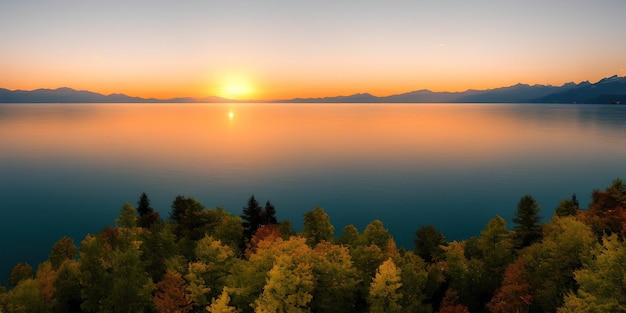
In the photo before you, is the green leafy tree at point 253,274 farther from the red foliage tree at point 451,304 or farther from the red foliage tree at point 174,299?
the red foliage tree at point 451,304

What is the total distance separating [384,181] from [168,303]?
373 ft

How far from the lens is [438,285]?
49.0 m

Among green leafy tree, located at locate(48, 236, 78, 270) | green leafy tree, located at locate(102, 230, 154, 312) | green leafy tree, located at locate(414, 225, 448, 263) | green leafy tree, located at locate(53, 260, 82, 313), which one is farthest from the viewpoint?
green leafy tree, located at locate(48, 236, 78, 270)

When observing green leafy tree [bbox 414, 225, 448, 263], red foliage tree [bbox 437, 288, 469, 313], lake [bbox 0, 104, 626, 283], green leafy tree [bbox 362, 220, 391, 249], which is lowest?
lake [bbox 0, 104, 626, 283]

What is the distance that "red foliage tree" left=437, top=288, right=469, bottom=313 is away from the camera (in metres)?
41.6

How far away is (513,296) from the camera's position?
41.3 metres

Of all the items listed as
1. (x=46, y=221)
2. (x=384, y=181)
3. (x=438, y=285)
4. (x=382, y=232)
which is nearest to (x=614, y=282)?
(x=438, y=285)

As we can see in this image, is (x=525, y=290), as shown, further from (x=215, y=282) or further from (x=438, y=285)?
(x=215, y=282)

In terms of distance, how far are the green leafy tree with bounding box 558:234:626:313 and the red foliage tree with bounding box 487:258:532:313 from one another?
553 centimetres

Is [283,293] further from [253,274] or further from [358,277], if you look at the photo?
[358,277]

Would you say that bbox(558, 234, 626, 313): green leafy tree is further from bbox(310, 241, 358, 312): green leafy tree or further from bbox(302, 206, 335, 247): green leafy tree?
bbox(302, 206, 335, 247): green leafy tree

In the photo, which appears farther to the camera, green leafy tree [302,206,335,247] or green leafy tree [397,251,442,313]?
green leafy tree [302,206,335,247]

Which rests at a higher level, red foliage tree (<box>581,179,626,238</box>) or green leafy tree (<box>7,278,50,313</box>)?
red foliage tree (<box>581,179,626,238</box>)

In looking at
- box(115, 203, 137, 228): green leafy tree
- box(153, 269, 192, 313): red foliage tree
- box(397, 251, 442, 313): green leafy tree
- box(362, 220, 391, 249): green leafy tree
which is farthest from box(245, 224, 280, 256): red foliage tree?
box(115, 203, 137, 228): green leafy tree
